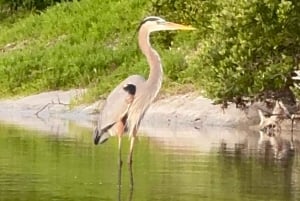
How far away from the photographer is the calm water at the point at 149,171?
13023mm

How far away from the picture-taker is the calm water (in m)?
13.0

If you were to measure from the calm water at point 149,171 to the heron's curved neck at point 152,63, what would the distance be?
3.91 feet

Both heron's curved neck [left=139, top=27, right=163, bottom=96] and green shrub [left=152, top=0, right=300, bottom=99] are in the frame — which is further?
green shrub [left=152, top=0, right=300, bottom=99]

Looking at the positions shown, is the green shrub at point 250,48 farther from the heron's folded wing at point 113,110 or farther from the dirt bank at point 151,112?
the heron's folded wing at point 113,110

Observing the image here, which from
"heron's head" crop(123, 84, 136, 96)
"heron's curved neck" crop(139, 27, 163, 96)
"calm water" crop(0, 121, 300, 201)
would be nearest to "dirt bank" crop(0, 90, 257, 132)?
"calm water" crop(0, 121, 300, 201)

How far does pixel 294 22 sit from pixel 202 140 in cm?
331

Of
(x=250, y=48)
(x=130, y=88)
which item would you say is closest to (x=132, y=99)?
(x=130, y=88)

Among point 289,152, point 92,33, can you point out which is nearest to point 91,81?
point 92,33

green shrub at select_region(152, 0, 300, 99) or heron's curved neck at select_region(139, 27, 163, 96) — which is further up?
green shrub at select_region(152, 0, 300, 99)

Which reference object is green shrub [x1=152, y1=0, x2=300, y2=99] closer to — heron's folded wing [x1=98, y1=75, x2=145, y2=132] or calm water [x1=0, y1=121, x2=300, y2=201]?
calm water [x1=0, y1=121, x2=300, y2=201]

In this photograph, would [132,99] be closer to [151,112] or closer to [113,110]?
[113,110]

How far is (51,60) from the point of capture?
111 feet

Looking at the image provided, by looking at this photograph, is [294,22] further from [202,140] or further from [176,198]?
[176,198]

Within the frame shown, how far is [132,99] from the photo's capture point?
14062 millimetres
